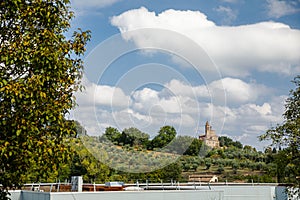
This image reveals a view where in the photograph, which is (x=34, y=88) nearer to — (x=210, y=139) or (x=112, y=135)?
(x=112, y=135)

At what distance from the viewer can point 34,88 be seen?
6945mm

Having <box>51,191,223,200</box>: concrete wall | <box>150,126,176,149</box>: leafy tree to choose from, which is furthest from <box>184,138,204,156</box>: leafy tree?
<box>51,191,223,200</box>: concrete wall

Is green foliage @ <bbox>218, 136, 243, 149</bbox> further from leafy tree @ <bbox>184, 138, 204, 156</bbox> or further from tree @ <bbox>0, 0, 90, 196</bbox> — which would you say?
tree @ <bbox>0, 0, 90, 196</bbox>

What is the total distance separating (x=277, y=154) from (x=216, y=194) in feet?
30.3

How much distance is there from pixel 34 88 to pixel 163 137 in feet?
159

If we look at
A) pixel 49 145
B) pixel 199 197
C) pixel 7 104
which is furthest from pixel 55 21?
pixel 199 197

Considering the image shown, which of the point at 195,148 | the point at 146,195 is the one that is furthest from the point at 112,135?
the point at 146,195

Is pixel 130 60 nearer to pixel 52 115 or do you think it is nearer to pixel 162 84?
pixel 162 84

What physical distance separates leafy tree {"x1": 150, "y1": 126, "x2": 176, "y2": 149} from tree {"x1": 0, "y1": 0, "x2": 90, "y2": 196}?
44.3 meters

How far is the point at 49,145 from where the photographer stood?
727cm

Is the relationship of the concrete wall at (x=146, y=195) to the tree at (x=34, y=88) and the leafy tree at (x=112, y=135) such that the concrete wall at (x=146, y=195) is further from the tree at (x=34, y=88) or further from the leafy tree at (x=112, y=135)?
the leafy tree at (x=112, y=135)

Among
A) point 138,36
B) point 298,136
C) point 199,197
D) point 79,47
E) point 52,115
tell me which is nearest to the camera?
point 52,115

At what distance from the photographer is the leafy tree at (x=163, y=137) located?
173 feet

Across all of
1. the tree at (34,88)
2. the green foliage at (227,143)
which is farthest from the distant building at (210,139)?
the tree at (34,88)
